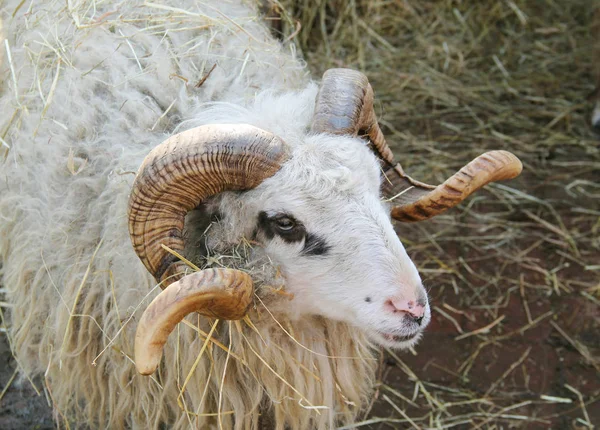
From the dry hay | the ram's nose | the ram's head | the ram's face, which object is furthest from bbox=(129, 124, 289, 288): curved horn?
the dry hay

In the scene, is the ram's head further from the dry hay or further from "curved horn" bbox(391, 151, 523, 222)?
the dry hay

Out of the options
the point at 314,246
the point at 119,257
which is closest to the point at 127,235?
the point at 119,257

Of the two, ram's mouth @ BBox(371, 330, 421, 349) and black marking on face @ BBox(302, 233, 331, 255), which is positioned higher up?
black marking on face @ BBox(302, 233, 331, 255)

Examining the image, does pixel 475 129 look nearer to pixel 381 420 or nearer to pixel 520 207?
pixel 520 207

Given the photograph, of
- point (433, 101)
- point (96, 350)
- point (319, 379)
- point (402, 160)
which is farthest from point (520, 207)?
point (96, 350)

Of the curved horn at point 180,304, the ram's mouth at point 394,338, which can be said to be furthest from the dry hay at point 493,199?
the curved horn at point 180,304

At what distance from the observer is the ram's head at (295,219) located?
8.23 feet

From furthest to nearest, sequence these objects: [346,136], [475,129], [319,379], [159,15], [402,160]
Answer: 1. [475,129]
2. [402,160]
3. [159,15]
4. [319,379]
5. [346,136]

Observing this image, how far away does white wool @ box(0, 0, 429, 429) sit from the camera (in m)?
2.71

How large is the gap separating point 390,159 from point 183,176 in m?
1.16

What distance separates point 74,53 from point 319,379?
1.86m

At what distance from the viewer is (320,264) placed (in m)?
2.71

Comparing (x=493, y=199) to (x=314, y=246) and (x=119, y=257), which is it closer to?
(x=314, y=246)

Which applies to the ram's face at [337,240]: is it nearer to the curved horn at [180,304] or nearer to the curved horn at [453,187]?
the curved horn at [180,304]
